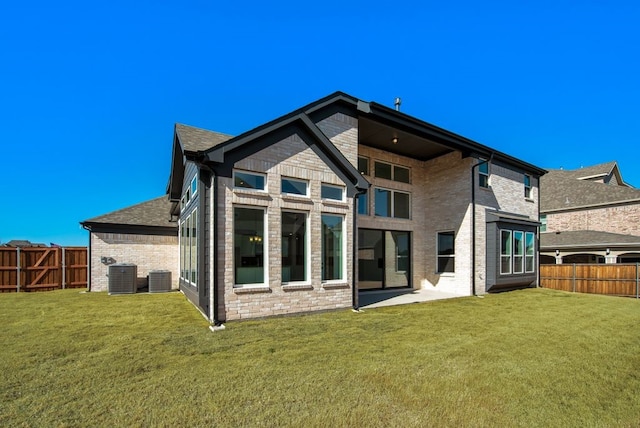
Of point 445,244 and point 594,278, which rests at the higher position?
point 445,244

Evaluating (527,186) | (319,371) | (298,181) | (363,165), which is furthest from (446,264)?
(319,371)

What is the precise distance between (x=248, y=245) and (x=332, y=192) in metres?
2.81

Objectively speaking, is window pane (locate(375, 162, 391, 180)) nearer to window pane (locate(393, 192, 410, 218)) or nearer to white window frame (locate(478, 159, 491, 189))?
window pane (locate(393, 192, 410, 218))

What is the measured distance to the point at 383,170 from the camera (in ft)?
41.8

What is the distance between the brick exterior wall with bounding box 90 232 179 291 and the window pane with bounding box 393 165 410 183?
10677 mm

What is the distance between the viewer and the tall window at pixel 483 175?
13.0m

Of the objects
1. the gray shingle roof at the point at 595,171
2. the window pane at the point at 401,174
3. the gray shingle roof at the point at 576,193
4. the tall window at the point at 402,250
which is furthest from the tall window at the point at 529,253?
the gray shingle roof at the point at 595,171

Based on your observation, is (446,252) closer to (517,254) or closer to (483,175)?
(517,254)

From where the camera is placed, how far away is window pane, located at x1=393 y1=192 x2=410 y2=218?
13.1 m

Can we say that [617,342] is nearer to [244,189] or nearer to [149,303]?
[244,189]

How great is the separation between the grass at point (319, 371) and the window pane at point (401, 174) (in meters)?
6.80

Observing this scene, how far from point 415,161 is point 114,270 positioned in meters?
13.4

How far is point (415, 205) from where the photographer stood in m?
13.6

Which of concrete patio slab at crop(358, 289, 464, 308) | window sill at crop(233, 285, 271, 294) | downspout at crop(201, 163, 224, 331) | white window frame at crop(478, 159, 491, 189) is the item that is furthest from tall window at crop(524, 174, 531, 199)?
downspout at crop(201, 163, 224, 331)
